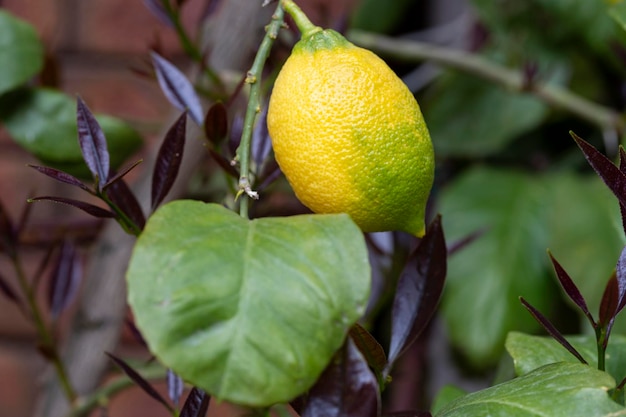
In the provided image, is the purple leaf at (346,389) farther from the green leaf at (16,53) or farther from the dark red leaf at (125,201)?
the green leaf at (16,53)

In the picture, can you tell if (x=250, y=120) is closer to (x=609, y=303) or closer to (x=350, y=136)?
(x=350, y=136)

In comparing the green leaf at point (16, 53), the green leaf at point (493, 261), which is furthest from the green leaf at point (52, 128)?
the green leaf at point (493, 261)

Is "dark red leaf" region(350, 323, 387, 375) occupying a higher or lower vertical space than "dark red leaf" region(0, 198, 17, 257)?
higher

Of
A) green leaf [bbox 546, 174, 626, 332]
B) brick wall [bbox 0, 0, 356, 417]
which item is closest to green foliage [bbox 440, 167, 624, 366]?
green leaf [bbox 546, 174, 626, 332]

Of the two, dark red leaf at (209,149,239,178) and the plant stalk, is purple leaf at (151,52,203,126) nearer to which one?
dark red leaf at (209,149,239,178)

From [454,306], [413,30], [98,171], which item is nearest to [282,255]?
[98,171]

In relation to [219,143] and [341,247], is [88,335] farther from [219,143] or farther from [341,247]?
[341,247]
